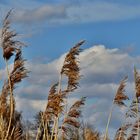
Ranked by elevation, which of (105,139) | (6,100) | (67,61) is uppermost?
(67,61)

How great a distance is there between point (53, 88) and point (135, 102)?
223 centimetres

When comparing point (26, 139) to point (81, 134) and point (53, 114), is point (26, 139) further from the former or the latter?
point (81, 134)

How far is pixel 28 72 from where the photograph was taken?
12.1m

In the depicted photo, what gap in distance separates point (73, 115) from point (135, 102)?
172 cm

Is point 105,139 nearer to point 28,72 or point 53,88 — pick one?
point 53,88

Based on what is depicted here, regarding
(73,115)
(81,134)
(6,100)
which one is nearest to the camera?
(6,100)

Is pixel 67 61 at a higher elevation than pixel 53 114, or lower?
higher

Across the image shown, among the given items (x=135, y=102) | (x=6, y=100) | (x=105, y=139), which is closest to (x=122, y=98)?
(x=135, y=102)

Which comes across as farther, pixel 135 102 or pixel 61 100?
pixel 135 102

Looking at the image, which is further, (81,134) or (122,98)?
(81,134)

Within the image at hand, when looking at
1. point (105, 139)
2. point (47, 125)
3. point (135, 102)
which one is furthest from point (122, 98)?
point (47, 125)

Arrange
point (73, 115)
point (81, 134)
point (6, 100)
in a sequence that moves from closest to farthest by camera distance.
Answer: point (6, 100) < point (73, 115) < point (81, 134)

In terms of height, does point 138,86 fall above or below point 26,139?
above

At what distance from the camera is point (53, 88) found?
12.7 m
